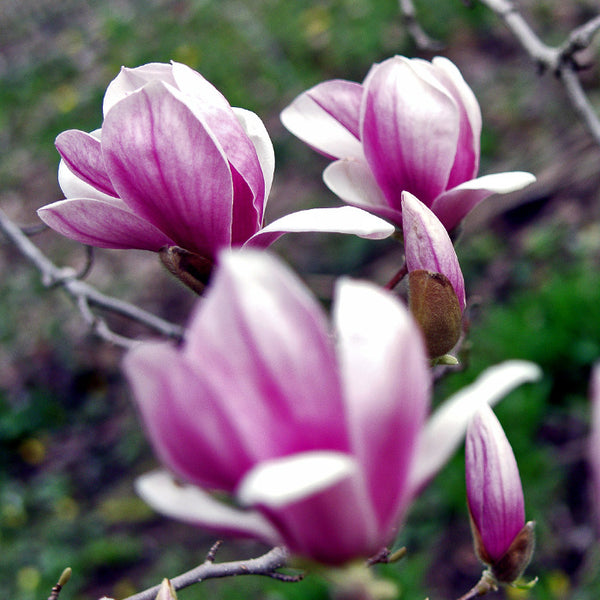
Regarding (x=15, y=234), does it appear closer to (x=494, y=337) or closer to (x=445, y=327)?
(x=445, y=327)

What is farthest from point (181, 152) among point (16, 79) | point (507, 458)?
point (16, 79)

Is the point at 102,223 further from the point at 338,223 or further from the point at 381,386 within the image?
the point at 381,386

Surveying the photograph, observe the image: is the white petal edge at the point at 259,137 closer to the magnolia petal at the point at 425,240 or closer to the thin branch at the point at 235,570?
the magnolia petal at the point at 425,240

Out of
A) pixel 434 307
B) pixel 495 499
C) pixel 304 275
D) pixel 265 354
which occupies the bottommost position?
pixel 304 275

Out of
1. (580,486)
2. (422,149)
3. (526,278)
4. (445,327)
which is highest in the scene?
(422,149)

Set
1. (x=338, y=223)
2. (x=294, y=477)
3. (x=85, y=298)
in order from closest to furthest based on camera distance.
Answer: (x=294, y=477) < (x=338, y=223) < (x=85, y=298)

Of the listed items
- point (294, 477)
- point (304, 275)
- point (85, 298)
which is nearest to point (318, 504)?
point (294, 477)

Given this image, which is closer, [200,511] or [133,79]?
[200,511]
